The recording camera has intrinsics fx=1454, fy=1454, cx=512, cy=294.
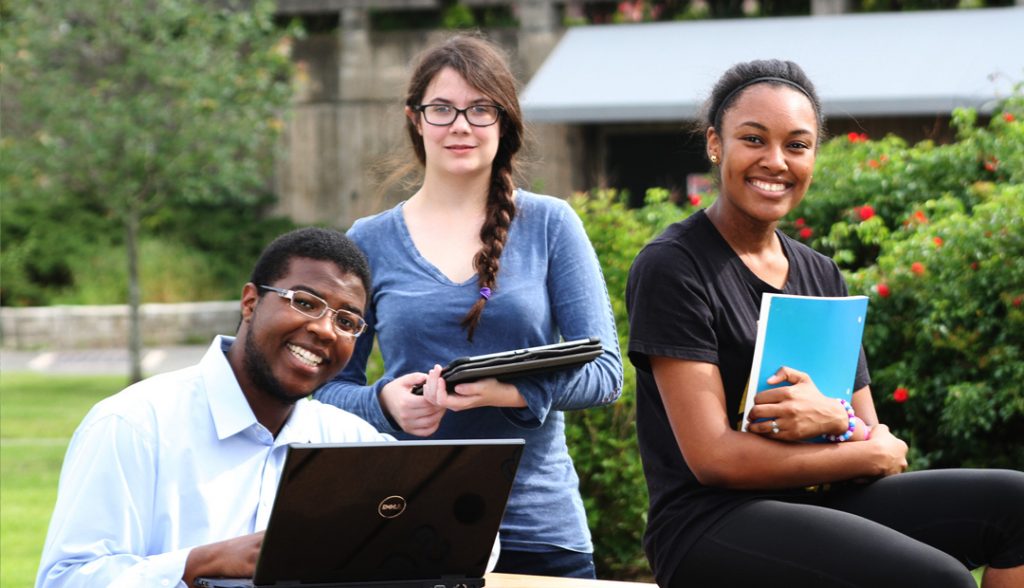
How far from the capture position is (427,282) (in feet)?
12.4

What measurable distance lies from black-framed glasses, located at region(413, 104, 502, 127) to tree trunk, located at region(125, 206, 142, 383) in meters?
10.6

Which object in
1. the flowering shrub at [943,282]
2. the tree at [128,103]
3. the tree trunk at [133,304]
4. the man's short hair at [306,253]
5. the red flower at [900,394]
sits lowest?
the tree trunk at [133,304]

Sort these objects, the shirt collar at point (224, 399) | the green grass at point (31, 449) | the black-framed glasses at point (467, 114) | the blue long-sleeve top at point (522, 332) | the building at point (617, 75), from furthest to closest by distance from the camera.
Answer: the building at point (617, 75) → the green grass at point (31, 449) → the black-framed glasses at point (467, 114) → the blue long-sleeve top at point (522, 332) → the shirt collar at point (224, 399)

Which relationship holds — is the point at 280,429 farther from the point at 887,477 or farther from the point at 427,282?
the point at 887,477

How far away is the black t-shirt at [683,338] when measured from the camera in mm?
3064

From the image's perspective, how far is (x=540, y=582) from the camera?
3.47 metres

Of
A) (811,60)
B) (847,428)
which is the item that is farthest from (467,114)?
(811,60)

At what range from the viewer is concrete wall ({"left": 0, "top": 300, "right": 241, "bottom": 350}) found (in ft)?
56.0

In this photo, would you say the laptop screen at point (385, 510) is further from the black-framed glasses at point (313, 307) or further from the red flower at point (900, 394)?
the red flower at point (900, 394)

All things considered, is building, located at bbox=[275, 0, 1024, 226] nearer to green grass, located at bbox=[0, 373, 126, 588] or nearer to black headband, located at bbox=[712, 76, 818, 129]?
green grass, located at bbox=[0, 373, 126, 588]

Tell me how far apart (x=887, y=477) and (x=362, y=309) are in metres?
1.20

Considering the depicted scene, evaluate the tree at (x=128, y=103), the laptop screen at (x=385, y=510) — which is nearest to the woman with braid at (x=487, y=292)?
the laptop screen at (x=385, y=510)

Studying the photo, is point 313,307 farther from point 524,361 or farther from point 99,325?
point 99,325

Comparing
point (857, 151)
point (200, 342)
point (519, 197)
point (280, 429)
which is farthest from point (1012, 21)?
point (280, 429)
